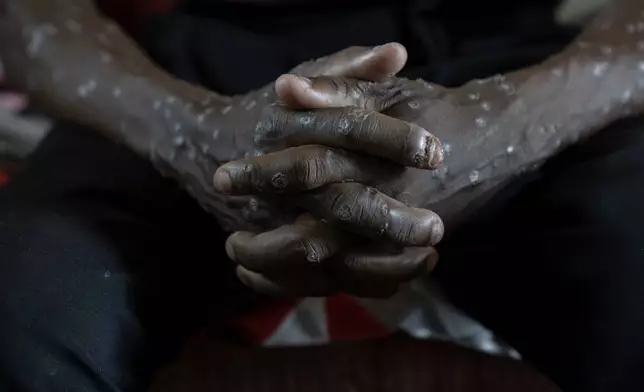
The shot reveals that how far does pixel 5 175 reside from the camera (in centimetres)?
90

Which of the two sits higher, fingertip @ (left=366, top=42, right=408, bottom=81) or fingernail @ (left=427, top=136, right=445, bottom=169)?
fingertip @ (left=366, top=42, right=408, bottom=81)

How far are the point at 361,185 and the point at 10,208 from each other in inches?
10.7

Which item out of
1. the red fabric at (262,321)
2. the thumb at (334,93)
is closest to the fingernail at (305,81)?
the thumb at (334,93)

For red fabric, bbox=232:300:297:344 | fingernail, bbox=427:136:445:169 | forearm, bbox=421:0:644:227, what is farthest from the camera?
red fabric, bbox=232:300:297:344

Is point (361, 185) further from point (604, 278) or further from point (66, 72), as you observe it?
point (66, 72)

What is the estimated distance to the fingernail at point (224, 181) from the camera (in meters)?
0.59

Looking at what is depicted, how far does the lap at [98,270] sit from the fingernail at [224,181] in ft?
0.40

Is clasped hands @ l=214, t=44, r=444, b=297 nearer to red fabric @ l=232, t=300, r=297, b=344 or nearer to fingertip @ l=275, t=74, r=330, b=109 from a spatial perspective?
fingertip @ l=275, t=74, r=330, b=109

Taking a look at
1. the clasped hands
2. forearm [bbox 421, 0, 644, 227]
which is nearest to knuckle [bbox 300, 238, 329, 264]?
the clasped hands

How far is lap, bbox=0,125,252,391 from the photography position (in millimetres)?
584

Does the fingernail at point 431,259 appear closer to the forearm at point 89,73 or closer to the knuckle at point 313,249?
the knuckle at point 313,249

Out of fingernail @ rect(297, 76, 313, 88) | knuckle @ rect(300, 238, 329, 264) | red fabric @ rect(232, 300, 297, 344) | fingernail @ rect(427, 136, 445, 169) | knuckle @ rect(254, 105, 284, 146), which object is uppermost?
fingernail @ rect(297, 76, 313, 88)

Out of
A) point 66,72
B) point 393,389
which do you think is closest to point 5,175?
point 66,72

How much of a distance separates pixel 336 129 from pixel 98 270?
0.21 meters
